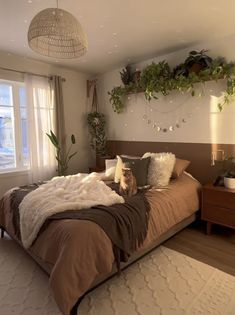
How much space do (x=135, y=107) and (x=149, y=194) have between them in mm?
2014

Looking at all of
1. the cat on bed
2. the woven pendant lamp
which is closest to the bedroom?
the woven pendant lamp

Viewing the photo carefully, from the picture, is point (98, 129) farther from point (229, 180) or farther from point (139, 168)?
point (229, 180)

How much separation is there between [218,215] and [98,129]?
2.73 metres

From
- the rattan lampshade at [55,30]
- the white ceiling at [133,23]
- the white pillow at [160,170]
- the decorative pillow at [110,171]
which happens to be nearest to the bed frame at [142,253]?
the white pillow at [160,170]

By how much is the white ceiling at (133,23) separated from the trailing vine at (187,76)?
11.3 inches

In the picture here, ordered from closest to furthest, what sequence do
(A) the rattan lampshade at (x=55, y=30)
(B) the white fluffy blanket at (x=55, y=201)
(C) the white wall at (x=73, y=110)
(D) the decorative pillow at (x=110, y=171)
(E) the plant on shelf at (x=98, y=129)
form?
(A) the rattan lampshade at (x=55, y=30), (B) the white fluffy blanket at (x=55, y=201), (D) the decorative pillow at (x=110, y=171), (C) the white wall at (x=73, y=110), (E) the plant on shelf at (x=98, y=129)

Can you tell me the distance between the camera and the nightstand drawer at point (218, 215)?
8.80 ft

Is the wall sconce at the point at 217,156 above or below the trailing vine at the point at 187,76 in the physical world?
below

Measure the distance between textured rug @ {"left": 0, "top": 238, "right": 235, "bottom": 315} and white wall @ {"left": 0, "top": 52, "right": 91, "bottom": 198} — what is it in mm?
1716

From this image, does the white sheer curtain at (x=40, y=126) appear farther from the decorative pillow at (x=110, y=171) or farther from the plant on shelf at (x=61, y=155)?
the decorative pillow at (x=110, y=171)

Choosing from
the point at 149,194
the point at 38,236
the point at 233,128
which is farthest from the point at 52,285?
the point at 233,128

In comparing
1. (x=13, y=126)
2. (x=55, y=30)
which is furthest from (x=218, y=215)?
(x=13, y=126)

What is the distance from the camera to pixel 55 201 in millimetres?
2158

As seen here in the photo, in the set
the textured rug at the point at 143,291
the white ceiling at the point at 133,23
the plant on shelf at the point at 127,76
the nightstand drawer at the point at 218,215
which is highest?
the white ceiling at the point at 133,23
